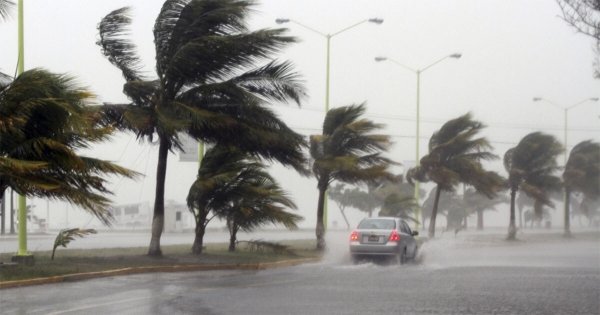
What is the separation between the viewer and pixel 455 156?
152 feet

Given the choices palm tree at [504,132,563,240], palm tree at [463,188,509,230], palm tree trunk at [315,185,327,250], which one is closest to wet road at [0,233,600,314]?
palm tree trunk at [315,185,327,250]

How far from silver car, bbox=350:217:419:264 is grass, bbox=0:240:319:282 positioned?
92.4 inches

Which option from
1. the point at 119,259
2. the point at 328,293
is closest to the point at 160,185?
the point at 119,259

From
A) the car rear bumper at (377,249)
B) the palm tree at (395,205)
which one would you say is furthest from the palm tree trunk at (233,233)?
the palm tree at (395,205)

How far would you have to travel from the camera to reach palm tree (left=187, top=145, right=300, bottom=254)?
88.0 feet

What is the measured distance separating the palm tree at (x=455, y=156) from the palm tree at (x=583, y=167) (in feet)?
51.0

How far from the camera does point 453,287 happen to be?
62.0ft

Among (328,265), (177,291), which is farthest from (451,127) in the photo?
(177,291)

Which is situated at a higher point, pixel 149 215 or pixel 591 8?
pixel 591 8

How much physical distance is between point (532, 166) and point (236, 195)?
103ft

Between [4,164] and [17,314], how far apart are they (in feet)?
11.0

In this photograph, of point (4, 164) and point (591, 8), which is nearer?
point (4, 164)

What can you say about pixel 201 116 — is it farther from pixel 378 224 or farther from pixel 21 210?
pixel 378 224

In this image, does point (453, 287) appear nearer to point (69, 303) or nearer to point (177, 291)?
point (177, 291)
